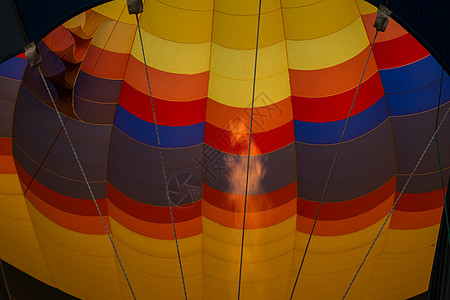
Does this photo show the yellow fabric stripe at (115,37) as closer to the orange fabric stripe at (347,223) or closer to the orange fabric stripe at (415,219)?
the orange fabric stripe at (347,223)

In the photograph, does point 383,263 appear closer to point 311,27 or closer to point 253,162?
point 253,162

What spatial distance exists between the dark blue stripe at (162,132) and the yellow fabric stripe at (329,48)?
89 centimetres

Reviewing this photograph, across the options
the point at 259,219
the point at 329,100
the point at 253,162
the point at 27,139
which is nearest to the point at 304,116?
the point at 329,100

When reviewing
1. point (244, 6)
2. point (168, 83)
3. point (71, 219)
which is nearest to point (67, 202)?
point (71, 219)

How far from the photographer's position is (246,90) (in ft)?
13.9

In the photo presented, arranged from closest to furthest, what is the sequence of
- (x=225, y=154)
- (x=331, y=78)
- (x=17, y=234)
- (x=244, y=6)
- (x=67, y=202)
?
1. (x=244, y=6)
2. (x=331, y=78)
3. (x=225, y=154)
4. (x=67, y=202)
5. (x=17, y=234)

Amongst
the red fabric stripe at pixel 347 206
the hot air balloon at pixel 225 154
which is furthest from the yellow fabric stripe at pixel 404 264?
the red fabric stripe at pixel 347 206

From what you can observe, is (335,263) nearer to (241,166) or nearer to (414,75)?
(241,166)

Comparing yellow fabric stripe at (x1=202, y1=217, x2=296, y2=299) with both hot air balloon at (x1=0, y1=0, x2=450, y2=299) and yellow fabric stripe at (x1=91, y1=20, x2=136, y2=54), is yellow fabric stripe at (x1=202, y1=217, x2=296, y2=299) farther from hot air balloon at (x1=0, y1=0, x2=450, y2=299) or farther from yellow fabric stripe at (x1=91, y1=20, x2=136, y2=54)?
yellow fabric stripe at (x1=91, y1=20, x2=136, y2=54)

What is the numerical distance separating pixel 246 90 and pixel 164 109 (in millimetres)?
640

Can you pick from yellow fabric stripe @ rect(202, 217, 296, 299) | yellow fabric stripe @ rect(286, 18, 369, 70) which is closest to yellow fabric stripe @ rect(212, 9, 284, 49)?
yellow fabric stripe @ rect(286, 18, 369, 70)

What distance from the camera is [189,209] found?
15.0 ft

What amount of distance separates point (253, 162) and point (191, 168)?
491mm

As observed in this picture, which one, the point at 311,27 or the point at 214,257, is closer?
the point at 311,27
